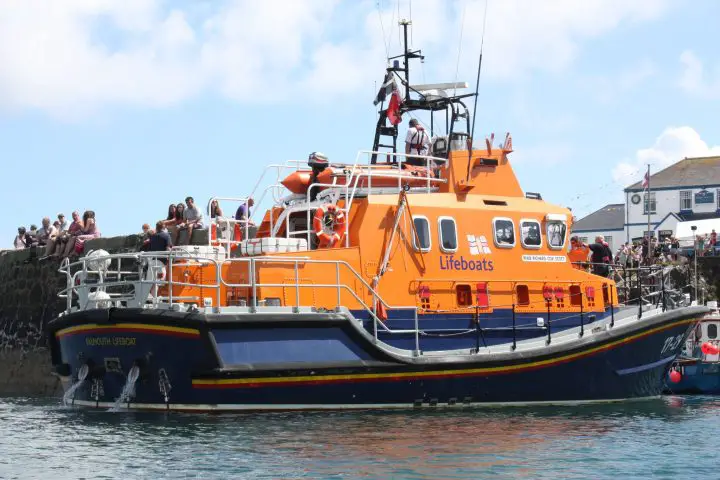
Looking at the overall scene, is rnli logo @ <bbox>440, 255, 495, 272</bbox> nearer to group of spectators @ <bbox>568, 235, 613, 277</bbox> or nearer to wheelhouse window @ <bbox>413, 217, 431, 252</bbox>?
wheelhouse window @ <bbox>413, 217, 431, 252</bbox>

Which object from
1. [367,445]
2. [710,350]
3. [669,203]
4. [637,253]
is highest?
[669,203]

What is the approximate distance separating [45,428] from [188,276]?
9.20ft

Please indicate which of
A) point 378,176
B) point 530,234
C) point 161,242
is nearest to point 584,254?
point 530,234

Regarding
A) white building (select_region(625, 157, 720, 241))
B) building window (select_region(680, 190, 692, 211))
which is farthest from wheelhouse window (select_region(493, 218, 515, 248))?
building window (select_region(680, 190, 692, 211))

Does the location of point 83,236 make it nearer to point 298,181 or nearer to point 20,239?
point 20,239

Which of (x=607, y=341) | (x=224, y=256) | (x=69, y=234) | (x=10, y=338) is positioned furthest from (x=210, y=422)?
(x=10, y=338)

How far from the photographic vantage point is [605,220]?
59281 mm

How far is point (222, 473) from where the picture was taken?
9.66 metres

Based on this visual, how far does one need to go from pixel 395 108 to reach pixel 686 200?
43.2 meters

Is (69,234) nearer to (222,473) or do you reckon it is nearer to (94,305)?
(94,305)

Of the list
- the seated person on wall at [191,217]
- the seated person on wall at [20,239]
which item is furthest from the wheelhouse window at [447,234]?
the seated person on wall at [20,239]

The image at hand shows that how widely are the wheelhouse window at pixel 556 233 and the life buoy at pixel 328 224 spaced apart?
335cm

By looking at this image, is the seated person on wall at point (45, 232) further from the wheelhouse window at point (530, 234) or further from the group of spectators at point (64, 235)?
the wheelhouse window at point (530, 234)

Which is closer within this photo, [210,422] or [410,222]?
[210,422]
